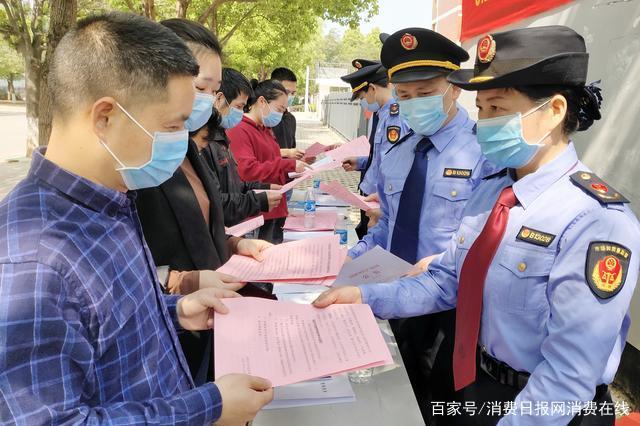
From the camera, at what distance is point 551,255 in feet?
4.03

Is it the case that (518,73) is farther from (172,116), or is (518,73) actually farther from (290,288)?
(290,288)

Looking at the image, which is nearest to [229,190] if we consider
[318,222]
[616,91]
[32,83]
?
[318,222]

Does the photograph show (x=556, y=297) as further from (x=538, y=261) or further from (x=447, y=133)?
(x=447, y=133)

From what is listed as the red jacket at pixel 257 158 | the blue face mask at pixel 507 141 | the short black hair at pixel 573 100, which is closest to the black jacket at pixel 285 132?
the red jacket at pixel 257 158

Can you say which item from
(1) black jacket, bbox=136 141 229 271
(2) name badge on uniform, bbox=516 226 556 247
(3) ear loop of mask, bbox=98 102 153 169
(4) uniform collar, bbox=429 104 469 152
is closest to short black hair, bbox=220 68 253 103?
(4) uniform collar, bbox=429 104 469 152

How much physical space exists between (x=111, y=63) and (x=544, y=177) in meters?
1.15

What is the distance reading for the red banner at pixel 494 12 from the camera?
3.46 meters

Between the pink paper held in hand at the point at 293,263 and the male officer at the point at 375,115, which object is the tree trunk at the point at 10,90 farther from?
the pink paper held in hand at the point at 293,263

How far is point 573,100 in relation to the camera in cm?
135

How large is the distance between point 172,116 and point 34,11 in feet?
39.3

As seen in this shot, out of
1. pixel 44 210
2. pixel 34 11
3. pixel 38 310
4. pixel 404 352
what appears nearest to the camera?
pixel 38 310

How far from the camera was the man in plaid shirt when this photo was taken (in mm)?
747

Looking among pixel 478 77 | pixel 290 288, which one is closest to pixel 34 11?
pixel 290 288

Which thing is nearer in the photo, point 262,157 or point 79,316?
point 79,316
